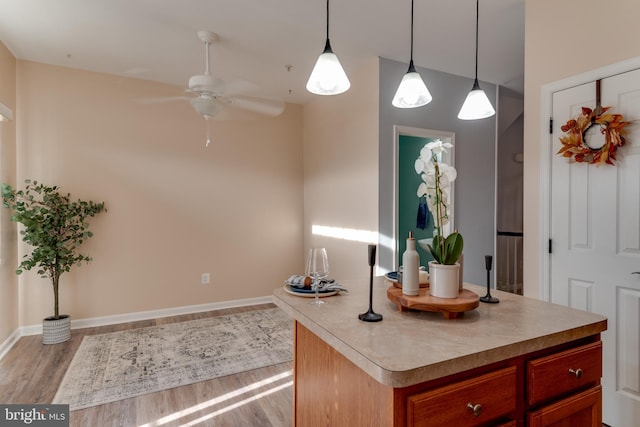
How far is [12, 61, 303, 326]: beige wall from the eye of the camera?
361 centimetres

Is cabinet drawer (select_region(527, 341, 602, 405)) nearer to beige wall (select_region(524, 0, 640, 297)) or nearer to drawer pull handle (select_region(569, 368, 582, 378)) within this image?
drawer pull handle (select_region(569, 368, 582, 378))

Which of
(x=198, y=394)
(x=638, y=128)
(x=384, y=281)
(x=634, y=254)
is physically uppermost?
(x=638, y=128)

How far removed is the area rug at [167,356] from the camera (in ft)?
8.19

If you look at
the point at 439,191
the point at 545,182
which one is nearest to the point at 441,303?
the point at 439,191

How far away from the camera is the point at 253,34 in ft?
9.80

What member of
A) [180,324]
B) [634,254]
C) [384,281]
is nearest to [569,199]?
[634,254]

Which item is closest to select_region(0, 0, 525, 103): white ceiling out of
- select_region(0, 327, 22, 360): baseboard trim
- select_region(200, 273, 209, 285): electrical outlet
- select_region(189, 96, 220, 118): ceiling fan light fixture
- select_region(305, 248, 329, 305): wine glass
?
select_region(189, 96, 220, 118): ceiling fan light fixture

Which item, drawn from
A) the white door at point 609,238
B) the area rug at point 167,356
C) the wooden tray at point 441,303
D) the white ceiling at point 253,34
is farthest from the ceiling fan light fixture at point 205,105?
the white door at point 609,238

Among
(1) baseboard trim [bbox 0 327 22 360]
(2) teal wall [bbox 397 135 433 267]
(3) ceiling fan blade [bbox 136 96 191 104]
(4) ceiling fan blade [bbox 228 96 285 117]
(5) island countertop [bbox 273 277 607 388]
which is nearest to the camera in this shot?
(5) island countertop [bbox 273 277 607 388]

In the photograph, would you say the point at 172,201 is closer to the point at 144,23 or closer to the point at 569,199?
the point at 144,23

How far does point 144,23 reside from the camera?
282 cm

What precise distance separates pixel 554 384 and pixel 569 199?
151cm

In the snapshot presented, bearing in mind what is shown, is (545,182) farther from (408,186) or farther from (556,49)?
(408,186)

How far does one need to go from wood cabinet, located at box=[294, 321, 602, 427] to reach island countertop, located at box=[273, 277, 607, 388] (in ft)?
0.22
